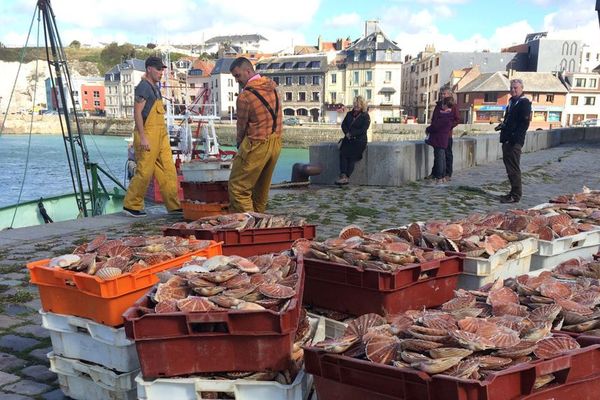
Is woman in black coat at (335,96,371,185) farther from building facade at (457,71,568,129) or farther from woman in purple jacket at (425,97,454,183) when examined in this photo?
building facade at (457,71,568,129)

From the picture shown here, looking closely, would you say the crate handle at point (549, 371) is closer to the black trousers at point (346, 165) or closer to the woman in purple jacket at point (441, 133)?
the black trousers at point (346, 165)

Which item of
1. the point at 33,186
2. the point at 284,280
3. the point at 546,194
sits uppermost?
the point at 284,280

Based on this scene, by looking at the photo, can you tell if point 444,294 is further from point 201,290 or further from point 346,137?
point 346,137

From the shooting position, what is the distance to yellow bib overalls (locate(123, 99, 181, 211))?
7.88 m

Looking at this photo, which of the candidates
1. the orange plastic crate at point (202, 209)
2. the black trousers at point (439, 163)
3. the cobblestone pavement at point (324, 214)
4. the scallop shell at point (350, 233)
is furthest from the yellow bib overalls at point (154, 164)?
the black trousers at point (439, 163)

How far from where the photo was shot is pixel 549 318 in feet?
8.38

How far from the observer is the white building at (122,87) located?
364ft

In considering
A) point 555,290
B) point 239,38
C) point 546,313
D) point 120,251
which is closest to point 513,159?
point 555,290

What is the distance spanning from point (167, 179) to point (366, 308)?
18.3 ft

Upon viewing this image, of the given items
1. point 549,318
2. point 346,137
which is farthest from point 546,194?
point 549,318

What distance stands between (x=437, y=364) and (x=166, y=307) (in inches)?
50.5

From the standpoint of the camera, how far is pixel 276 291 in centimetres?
272

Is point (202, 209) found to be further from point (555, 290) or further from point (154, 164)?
point (555, 290)

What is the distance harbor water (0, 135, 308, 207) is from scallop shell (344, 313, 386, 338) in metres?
20.7
